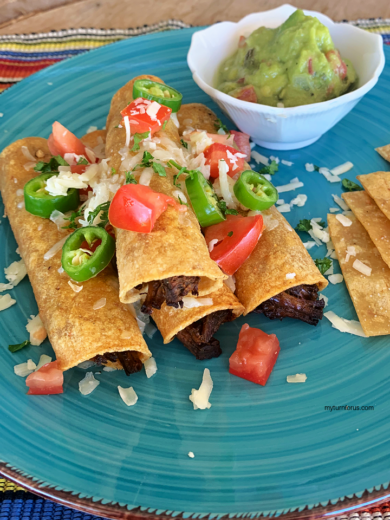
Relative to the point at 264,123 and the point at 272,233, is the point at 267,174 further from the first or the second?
the point at 272,233

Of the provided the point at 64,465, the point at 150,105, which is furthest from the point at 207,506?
the point at 150,105

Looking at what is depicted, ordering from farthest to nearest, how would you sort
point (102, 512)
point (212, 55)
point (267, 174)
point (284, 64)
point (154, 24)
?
point (154, 24), point (212, 55), point (267, 174), point (284, 64), point (102, 512)

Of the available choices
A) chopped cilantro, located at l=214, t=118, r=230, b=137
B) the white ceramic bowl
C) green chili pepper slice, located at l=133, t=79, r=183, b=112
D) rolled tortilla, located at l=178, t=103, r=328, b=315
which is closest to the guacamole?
the white ceramic bowl

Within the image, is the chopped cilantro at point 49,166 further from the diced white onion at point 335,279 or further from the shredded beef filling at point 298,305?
the diced white onion at point 335,279

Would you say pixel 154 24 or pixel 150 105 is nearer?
pixel 150 105

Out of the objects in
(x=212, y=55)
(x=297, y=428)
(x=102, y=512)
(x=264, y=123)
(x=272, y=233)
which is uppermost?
(x=212, y=55)

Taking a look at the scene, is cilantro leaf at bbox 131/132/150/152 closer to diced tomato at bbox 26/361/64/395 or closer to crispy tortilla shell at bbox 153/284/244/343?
crispy tortilla shell at bbox 153/284/244/343
